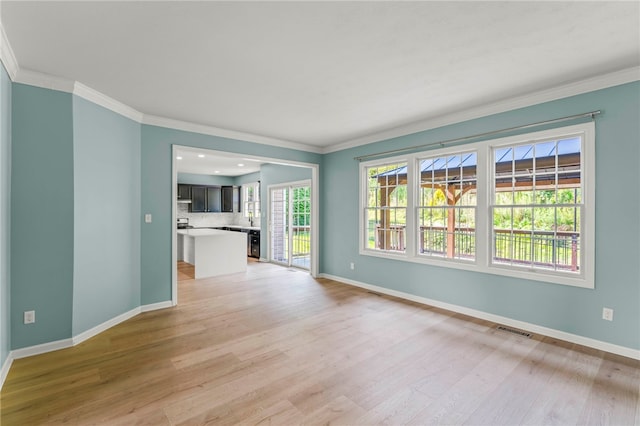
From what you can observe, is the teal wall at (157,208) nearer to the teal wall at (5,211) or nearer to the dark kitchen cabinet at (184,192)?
the teal wall at (5,211)

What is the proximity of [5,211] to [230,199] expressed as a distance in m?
7.90

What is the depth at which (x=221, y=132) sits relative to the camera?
4801mm

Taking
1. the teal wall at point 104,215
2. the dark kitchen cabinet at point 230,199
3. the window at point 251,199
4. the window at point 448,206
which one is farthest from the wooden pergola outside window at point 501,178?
the dark kitchen cabinet at point 230,199

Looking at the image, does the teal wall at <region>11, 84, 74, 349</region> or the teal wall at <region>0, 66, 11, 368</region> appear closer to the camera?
the teal wall at <region>0, 66, 11, 368</region>

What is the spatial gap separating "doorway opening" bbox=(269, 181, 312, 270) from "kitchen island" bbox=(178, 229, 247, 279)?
127 centimetres

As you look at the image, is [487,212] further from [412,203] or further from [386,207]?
[386,207]

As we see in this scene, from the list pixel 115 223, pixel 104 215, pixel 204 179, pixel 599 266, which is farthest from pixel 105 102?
pixel 204 179

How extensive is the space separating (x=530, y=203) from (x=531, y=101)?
1.15 meters

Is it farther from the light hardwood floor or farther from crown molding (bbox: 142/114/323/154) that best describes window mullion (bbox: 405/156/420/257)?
crown molding (bbox: 142/114/323/154)

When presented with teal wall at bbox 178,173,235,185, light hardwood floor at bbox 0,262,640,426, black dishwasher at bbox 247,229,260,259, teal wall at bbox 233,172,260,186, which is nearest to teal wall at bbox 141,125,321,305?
light hardwood floor at bbox 0,262,640,426

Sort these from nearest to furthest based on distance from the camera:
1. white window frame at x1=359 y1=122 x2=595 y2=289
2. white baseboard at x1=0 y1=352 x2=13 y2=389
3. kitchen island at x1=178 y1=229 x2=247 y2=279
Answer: white baseboard at x1=0 y1=352 x2=13 y2=389
white window frame at x1=359 y1=122 x2=595 y2=289
kitchen island at x1=178 y1=229 x2=247 y2=279

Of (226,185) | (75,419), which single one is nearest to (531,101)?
(75,419)

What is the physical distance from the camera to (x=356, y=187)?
554cm

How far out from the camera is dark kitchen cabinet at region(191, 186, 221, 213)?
988 cm
